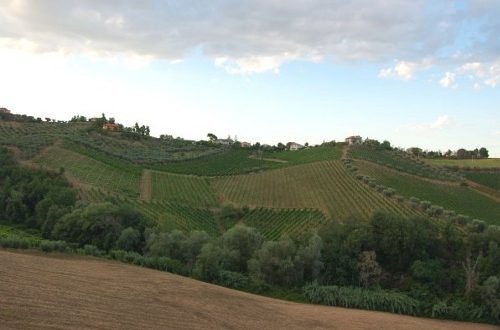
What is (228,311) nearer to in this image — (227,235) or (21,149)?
(227,235)

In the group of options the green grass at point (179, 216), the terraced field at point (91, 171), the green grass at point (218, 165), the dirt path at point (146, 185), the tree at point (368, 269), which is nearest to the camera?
the tree at point (368, 269)

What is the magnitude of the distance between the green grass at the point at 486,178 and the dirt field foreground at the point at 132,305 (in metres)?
58.4

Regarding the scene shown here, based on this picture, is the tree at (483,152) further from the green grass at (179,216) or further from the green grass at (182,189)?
the green grass at (179,216)

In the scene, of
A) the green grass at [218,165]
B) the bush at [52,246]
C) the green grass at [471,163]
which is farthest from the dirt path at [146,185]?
the green grass at [471,163]

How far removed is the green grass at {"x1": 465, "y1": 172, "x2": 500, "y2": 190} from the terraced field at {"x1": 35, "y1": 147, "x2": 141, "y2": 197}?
6022 centimetres

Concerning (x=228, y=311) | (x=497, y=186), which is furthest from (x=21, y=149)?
(x=497, y=186)

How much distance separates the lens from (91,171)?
274 feet

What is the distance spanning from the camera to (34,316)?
1931 centimetres

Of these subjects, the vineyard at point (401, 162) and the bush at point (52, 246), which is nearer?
the bush at point (52, 246)

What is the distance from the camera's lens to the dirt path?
243 feet

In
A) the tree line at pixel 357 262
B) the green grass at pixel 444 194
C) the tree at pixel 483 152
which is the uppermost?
Answer: the tree at pixel 483 152

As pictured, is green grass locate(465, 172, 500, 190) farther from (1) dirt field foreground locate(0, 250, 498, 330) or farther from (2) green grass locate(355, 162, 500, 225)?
(1) dirt field foreground locate(0, 250, 498, 330)

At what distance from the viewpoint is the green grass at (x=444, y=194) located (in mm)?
64188

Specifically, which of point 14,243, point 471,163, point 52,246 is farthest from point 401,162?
point 14,243
